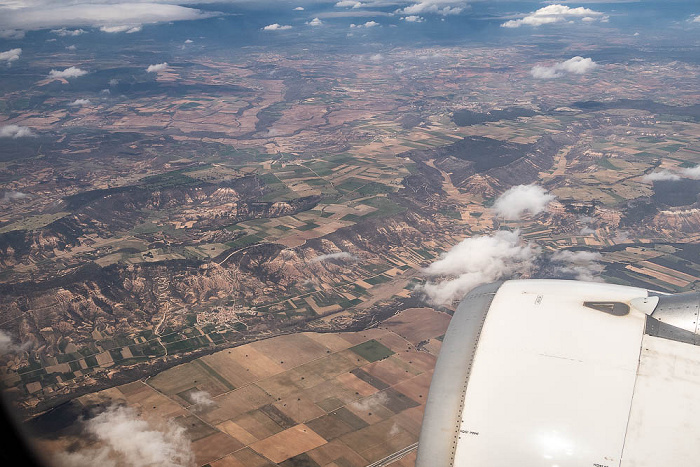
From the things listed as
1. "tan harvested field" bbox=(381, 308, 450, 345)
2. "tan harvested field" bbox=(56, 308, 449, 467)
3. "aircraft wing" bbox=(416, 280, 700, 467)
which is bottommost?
"tan harvested field" bbox=(381, 308, 450, 345)

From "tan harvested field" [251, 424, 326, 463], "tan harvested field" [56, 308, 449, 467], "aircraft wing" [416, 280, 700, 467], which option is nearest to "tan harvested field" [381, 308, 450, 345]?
"tan harvested field" [56, 308, 449, 467]

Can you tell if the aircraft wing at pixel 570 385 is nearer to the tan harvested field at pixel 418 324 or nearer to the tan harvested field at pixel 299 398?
the tan harvested field at pixel 299 398

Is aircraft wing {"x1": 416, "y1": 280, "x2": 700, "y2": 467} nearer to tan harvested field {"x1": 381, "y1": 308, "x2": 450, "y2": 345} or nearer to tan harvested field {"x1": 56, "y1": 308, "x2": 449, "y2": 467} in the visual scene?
tan harvested field {"x1": 56, "y1": 308, "x2": 449, "y2": 467}

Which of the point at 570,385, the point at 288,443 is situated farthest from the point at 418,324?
the point at 570,385

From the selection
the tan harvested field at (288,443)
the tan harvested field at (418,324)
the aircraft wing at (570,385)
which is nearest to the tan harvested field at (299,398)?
the tan harvested field at (288,443)

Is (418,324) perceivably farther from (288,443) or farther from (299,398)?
(288,443)

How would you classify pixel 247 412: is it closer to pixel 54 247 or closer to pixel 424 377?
pixel 424 377

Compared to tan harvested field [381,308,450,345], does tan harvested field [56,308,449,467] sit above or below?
above
